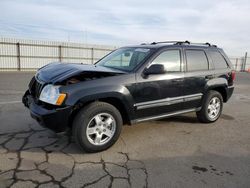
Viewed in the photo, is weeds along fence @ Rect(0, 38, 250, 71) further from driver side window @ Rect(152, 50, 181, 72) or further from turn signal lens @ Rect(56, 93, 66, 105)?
turn signal lens @ Rect(56, 93, 66, 105)

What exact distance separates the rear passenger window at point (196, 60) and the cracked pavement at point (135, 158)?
1.36m

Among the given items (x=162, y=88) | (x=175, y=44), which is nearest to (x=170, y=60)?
(x=175, y=44)

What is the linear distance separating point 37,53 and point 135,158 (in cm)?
1854

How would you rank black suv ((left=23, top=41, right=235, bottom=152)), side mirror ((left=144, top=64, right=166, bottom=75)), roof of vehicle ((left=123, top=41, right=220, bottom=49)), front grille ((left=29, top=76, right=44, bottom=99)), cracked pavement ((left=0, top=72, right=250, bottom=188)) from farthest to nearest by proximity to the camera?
roof of vehicle ((left=123, top=41, right=220, bottom=49)), side mirror ((left=144, top=64, right=166, bottom=75)), front grille ((left=29, top=76, right=44, bottom=99)), black suv ((left=23, top=41, right=235, bottom=152)), cracked pavement ((left=0, top=72, right=250, bottom=188))

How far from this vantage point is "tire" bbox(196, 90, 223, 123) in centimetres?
537

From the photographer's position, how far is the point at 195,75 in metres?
5.02

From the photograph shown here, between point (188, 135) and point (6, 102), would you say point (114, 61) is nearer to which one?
point (188, 135)

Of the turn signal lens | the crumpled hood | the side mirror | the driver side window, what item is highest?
the driver side window

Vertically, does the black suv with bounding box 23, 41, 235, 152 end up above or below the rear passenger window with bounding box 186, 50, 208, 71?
below

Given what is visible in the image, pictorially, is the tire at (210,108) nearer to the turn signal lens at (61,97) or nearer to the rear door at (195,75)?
the rear door at (195,75)

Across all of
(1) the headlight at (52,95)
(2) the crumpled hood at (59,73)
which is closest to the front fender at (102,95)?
(1) the headlight at (52,95)

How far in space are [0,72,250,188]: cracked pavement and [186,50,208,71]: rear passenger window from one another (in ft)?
4.45

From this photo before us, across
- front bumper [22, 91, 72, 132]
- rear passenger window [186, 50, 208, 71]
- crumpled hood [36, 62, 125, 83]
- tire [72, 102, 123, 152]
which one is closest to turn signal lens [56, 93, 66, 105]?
front bumper [22, 91, 72, 132]

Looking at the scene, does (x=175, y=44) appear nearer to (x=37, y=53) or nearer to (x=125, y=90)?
(x=125, y=90)
